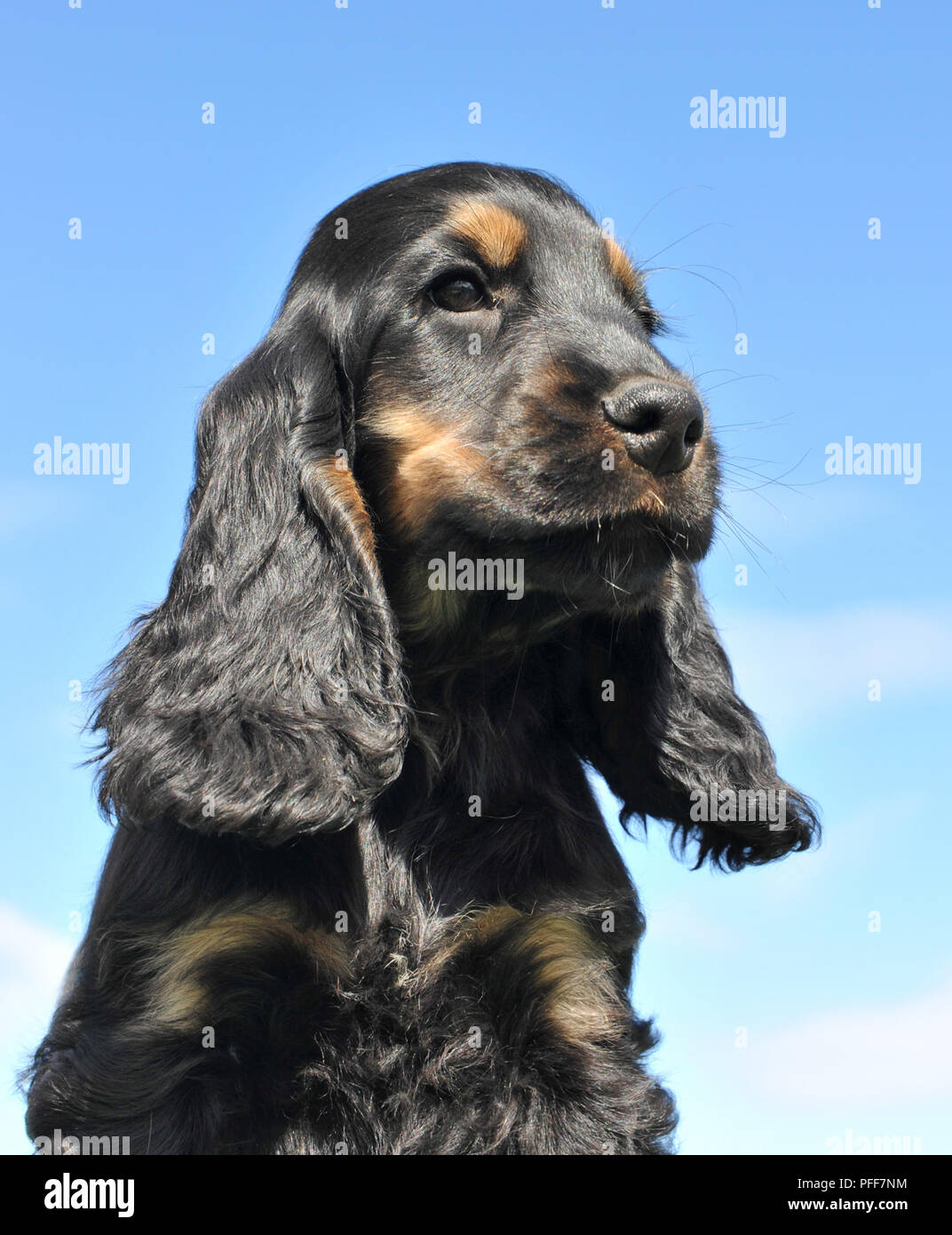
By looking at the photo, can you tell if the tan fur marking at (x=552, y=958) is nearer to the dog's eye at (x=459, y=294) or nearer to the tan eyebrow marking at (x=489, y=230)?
the dog's eye at (x=459, y=294)

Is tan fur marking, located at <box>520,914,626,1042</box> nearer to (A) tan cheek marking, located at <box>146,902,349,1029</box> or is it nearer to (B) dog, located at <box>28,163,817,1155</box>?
(B) dog, located at <box>28,163,817,1155</box>

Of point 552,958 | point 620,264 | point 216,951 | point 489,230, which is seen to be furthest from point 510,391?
point 216,951

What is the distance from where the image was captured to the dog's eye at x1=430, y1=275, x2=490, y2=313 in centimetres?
340

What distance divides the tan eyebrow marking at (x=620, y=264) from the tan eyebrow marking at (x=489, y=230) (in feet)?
1.13

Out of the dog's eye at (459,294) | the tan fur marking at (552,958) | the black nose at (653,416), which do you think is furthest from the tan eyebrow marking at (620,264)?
the tan fur marking at (552,958)

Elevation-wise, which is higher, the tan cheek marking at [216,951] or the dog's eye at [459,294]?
the dog's eye at [459,294]

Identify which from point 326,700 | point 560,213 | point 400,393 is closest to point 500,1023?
point 326,700

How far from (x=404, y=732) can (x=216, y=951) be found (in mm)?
685

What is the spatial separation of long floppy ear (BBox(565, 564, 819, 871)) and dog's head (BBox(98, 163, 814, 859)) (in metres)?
0.01

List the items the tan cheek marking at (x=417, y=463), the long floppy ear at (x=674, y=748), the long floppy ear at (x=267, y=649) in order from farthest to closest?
the long floppy ear at (x=674, y=748) → the tan cheek marking at (x=417, y=463) → the long floppy ear at (x=267, y=649)

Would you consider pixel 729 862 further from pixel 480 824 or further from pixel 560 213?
pixel 560 213

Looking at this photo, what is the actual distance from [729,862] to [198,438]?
1982 mm

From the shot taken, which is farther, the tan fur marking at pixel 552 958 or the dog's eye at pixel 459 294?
the dog's eye at pixel 459 294

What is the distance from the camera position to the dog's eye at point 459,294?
3400mm
